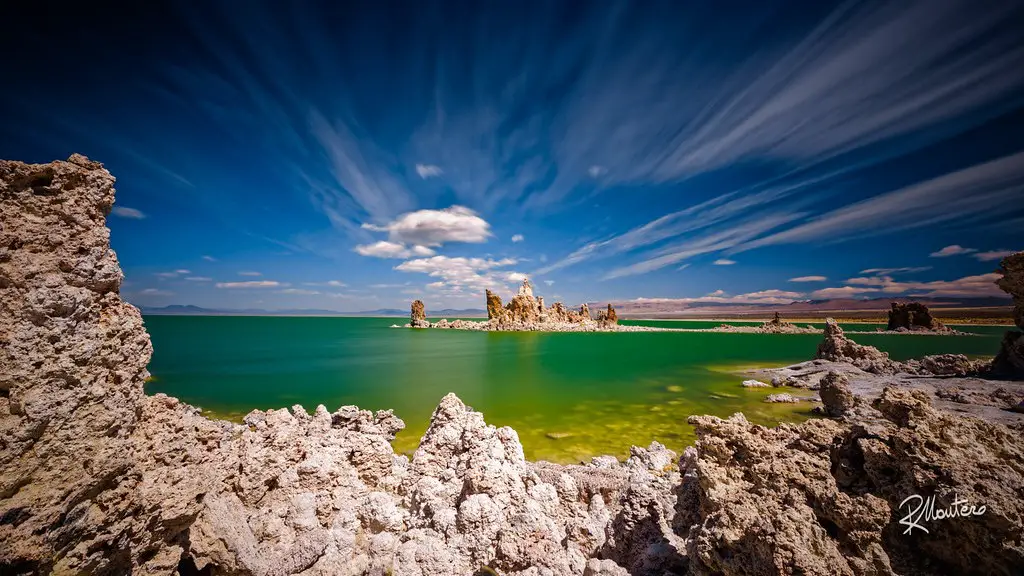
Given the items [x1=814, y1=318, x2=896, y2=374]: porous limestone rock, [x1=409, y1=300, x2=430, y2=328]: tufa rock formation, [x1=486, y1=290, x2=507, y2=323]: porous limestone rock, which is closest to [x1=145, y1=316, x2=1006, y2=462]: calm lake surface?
[x1=814, y1=318, x2=896, y2=374]: porous limestone rock

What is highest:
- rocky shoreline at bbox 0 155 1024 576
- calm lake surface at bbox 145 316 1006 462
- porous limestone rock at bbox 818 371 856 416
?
rocky shoreline at bbox 0 155 1024 576

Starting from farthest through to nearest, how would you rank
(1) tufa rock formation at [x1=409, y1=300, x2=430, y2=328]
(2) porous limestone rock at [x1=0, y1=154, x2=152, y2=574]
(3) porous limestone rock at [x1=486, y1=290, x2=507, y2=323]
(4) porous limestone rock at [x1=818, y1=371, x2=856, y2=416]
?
(1) tufa rock formation at [x1=409, y1=300, x2=430, y2=328] < (3) porous limestone rock at [x1=486, y1=290, x2=507, y2=323] < (4) porous limestone rock at [x1=818, y1=371, x2=856, y2=416] < (2) porous limestone rock at [x1=0, y1=154, x2=152, y2=574]

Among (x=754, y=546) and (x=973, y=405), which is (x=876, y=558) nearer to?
(x=754, y=546)

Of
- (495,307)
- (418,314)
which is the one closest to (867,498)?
(495,307)

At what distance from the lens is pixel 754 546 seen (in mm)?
2779

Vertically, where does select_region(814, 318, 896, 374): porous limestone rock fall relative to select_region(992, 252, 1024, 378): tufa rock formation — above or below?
below

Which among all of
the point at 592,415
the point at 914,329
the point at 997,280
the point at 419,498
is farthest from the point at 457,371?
the point at 914,329

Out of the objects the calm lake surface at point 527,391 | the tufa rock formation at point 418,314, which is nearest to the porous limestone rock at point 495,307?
the tufa rock formation at point 418,314

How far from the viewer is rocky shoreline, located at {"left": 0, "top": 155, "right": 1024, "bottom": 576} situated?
2.57 meters

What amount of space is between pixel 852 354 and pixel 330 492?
102 feet

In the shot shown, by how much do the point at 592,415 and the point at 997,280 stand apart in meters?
16.4

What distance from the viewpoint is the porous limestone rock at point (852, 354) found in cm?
2005

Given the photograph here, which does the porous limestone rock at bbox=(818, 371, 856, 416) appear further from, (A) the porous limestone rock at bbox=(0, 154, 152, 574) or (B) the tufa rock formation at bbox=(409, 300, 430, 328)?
(B) the tufa rock formation at bbox=(409, 300, 430, 328)
